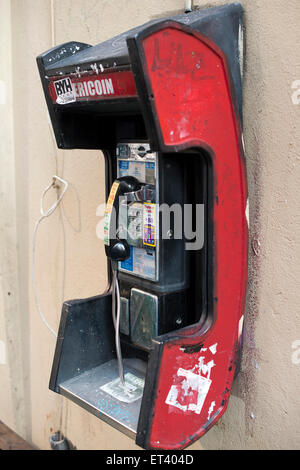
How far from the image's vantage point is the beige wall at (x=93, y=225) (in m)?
1.37

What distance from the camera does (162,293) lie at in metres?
1.40

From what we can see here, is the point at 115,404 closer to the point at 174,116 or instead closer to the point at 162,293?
the point at 162,293

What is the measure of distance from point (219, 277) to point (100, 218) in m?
0.79

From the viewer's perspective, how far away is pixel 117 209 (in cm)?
145

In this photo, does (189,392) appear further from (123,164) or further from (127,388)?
(123,164)

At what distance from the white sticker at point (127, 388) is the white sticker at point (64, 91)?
909 mm

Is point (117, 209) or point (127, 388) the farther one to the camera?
point (127, 388)

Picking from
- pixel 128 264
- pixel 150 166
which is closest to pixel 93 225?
pixel 128 264

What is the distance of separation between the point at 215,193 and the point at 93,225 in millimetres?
858

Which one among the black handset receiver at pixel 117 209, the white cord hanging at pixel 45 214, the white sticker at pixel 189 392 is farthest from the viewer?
the white cord hanging at pixel 45 214

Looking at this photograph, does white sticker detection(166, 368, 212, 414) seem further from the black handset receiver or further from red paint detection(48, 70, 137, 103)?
red paint detection(48, 70, 137, 103)

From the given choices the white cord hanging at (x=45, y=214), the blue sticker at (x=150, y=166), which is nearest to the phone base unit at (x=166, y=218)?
the blue sticker at (x=150, y=166)

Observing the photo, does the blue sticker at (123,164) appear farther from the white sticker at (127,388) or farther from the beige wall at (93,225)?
the white sticker at (127,388)
